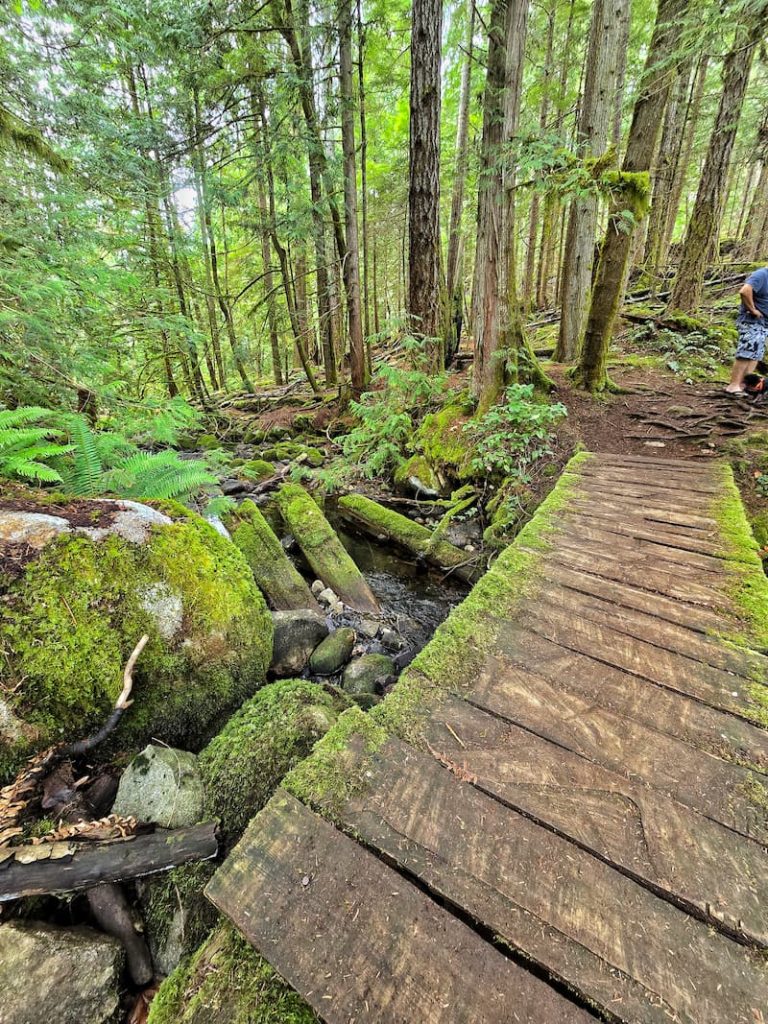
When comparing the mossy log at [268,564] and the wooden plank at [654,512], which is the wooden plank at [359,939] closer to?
the mossy log at [268,564]

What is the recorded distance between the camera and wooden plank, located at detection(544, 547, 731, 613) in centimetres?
260

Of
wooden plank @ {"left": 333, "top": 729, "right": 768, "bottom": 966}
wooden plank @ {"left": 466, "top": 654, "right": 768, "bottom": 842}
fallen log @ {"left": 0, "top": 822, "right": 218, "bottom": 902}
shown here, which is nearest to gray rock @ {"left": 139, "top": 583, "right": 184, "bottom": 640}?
fallen log @ {"left": 0, "top": 822, "right": 218, "bottom": 902}

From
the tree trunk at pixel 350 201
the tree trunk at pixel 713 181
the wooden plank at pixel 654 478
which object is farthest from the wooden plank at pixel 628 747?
A: the tree trunk at pixel 713 181

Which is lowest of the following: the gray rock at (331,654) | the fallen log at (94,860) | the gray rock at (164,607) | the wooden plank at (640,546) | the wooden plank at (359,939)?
the gray rock at (331,654)

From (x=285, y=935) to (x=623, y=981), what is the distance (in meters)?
0.93

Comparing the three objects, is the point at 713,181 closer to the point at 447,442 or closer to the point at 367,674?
the point at 447,442

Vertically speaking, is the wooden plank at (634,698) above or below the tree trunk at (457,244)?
below

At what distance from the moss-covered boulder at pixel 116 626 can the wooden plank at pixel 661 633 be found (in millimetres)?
2092

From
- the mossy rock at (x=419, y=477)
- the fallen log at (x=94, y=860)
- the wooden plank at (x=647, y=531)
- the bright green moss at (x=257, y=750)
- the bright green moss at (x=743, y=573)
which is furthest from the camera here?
the mossy rock at (x=419, y=477)

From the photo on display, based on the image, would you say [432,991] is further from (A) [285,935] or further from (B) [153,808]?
(B) [153,808]

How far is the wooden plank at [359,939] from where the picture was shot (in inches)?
42.4

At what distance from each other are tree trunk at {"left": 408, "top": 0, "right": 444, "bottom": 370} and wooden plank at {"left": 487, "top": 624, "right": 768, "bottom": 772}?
5.84 m

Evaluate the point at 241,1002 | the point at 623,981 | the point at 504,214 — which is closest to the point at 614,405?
the point at 504,214

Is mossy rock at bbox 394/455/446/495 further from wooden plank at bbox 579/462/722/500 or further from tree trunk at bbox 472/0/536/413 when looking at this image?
wooden plank at bbox 579/462/722/500
